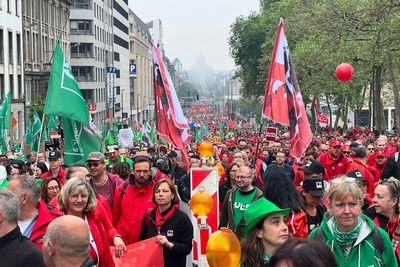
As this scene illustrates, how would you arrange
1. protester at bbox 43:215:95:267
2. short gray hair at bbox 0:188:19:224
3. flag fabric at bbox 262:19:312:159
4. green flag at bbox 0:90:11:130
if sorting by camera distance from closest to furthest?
protester at bbox 43:215:95:267 < short gray hair at bbox 0:188:19:224 < flag fabric at bbox 262:19:312:159 < green flag at bbox 0:90:11:130

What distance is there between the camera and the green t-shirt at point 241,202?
8.20 meters

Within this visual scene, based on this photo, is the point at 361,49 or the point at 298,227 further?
the point at 361,49

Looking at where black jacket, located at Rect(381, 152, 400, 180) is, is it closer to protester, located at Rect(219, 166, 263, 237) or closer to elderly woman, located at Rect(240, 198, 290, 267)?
protester, located at Rect(219, 166, 263, 237)

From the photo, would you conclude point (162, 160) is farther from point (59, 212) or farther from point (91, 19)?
point (91, 19)

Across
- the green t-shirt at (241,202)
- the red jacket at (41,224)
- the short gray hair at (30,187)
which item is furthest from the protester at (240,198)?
the short gray hair at (30,187)

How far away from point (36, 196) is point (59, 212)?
254 mm

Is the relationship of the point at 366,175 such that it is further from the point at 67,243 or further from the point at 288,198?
the point at 67,243

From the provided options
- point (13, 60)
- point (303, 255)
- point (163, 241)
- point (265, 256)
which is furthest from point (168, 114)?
point (13, 60)

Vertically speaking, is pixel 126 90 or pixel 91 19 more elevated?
pixel 91 19

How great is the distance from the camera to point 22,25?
53.2 metres

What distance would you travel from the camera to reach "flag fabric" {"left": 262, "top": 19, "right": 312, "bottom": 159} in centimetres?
1180

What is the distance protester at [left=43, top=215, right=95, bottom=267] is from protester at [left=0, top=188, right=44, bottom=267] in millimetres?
448

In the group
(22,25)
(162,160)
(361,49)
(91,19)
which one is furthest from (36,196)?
(91,19)

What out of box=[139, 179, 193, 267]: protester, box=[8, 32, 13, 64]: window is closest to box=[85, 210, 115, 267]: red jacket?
box=[139, 179, 193, 267]: protester
